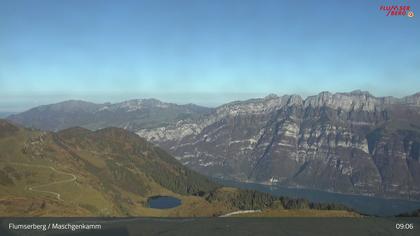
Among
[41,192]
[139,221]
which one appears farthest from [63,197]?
[139,221]

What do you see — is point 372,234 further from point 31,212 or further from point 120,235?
point 31,212

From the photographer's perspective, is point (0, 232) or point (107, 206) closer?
point (0, 232)

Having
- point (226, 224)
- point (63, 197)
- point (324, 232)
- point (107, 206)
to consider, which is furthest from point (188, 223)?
point (107, 206)

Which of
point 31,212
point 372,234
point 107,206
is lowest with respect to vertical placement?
point 107,206

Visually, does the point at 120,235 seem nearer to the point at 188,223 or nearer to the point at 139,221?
the point at 139,221

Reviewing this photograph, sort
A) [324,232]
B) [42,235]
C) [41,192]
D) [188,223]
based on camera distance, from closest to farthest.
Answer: [42,235] → [324,232] → [188,223] → [41,192]

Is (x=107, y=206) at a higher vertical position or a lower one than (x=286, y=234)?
lower

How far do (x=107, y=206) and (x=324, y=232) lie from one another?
18084 centimetres

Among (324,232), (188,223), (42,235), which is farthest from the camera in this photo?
(188,223)

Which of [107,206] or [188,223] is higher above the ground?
[188,223]

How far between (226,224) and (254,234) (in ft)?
8.30

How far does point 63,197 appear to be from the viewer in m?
180

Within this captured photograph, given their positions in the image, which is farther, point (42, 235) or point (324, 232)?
point (324, 232)

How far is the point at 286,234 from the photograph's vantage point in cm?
2666
